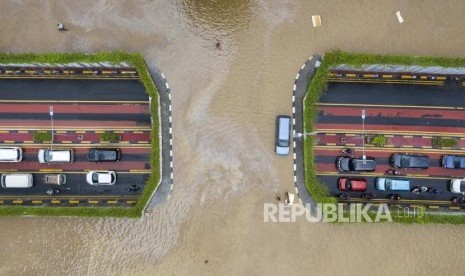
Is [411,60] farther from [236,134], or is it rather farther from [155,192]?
[155,192]

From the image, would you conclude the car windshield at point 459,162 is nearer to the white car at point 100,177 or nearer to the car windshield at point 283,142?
the car windshield at point 283,142

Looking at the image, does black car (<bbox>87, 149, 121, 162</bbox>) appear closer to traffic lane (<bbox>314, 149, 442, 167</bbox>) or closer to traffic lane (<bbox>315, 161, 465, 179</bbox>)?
traffic lane (<bbox>314, 149, 442, 167</bbox>)

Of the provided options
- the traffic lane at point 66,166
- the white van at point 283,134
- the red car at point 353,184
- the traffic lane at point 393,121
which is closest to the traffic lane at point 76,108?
the traffic lane at point 66,166

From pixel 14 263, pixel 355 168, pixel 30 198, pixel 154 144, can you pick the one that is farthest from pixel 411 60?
pixel 14 263

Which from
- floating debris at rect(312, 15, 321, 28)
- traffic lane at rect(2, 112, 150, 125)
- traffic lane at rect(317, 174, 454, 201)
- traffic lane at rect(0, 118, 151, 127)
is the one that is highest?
floating debris at rect(312, 15, 321, 28)

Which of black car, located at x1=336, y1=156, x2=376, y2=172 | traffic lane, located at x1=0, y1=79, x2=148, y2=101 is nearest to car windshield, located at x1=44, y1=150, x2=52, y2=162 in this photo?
traffic lane, located at x1=0, y1=79, x2=148, y2=101

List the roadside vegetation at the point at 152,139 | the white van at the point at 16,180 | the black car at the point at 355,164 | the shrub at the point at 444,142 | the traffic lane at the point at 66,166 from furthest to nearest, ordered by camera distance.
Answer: the shrub at the point at 444,142
the traffic lane at the point at 66,166
the black car at the point at 355,164
the white van at the point at 16,180
the roadside vegetation at the point at 152,139
